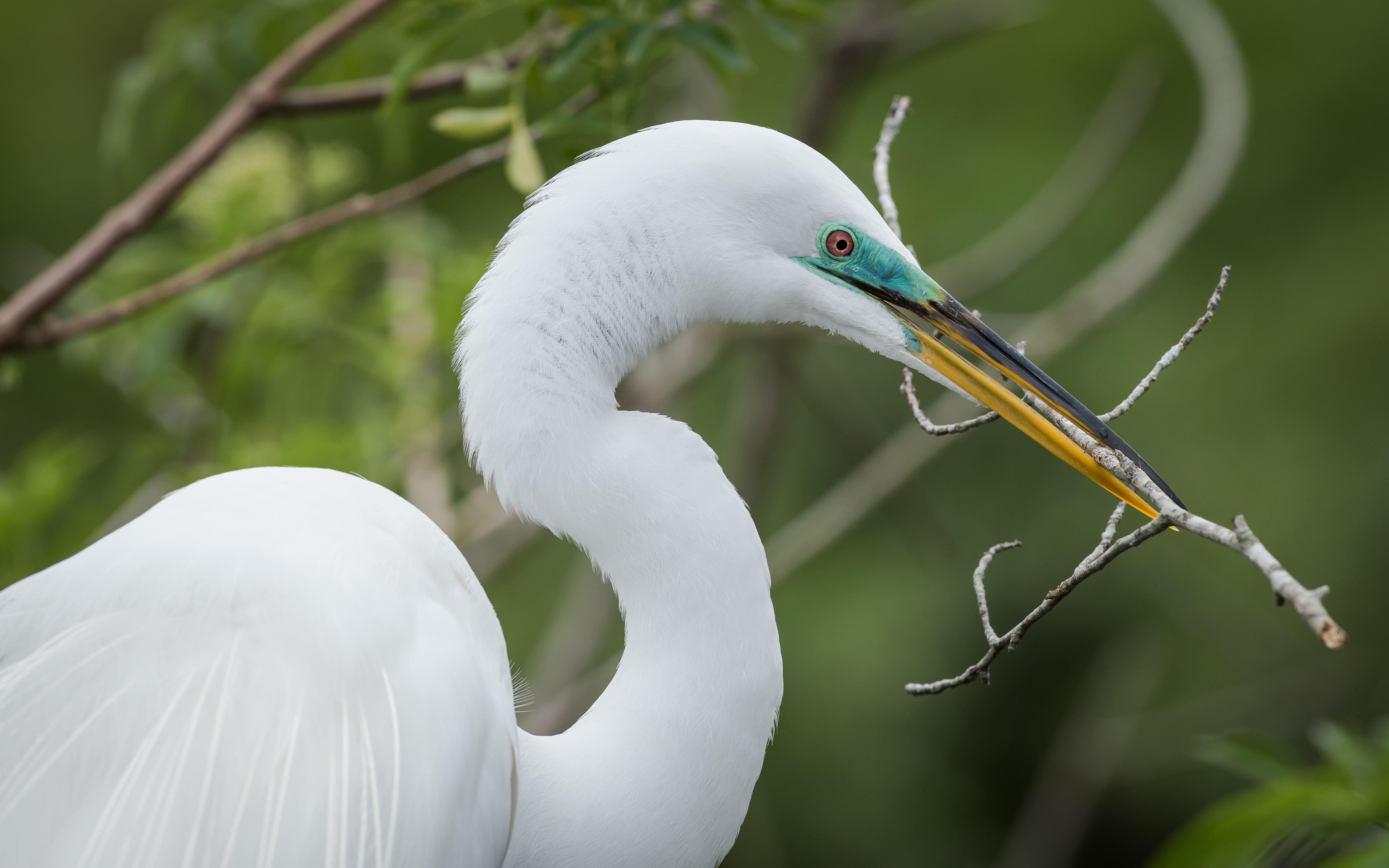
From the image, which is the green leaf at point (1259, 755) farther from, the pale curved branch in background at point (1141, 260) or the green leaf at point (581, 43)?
the green leaf at point (581, 43)

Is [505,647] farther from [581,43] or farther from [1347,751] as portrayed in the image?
[1347,751]

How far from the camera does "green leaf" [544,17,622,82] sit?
1.26 metres

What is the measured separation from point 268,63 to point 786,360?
1.16 m

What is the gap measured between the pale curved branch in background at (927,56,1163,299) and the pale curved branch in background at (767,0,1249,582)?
18 centimetres

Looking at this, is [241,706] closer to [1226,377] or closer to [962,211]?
[962,211]

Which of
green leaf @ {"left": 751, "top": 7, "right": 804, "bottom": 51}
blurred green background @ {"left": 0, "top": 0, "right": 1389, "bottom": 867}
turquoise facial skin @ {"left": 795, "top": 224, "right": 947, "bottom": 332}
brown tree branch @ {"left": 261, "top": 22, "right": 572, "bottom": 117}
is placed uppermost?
green leaf @ {"left": 751, "top": 7, "right": 804, "bottom": 51}

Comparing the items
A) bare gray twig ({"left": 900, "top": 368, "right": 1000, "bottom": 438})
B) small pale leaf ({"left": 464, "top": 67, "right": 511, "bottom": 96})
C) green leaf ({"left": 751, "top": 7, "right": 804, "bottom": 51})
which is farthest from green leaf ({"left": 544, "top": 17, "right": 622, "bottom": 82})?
bare gray twig ({"left": 900, "top": 368, "right": 1000, "bottom": 438})

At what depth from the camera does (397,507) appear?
1.11m

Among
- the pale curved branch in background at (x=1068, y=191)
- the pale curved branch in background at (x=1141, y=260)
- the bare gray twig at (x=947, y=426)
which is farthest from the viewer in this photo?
the pale curved branch in background at (x=1068, y=191)

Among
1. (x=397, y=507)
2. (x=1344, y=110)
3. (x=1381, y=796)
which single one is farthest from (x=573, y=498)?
(x=1344, y=110)

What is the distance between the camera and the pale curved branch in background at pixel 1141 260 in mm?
2096

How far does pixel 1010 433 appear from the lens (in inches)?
143

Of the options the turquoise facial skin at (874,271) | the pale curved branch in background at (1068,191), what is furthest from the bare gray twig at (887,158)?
the pale curved branch in background at (1068,191)

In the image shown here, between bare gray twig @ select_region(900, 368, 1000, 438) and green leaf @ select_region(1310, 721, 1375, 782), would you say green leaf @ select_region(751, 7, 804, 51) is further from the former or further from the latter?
green leaf @ select_region(1310, 721, 1375, 782)
